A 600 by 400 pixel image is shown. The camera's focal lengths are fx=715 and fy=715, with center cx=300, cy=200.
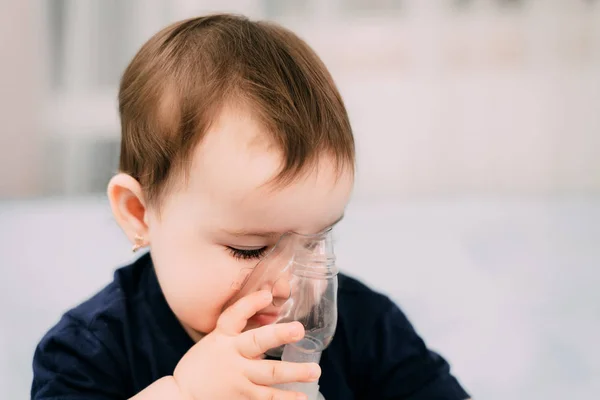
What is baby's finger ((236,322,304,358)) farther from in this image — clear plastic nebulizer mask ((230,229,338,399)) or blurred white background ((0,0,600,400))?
blurred white background ((0,0,600,400))

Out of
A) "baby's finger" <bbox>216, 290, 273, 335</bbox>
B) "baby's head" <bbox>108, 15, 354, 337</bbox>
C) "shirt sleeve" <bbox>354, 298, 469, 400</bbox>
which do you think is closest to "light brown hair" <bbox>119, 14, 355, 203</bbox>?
"baby's head" <bbox>108, 15, 354, 337</bbox>

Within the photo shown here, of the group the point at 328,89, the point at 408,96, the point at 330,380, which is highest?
the point at 328,89

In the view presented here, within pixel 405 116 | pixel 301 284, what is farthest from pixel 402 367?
pixel 405 116

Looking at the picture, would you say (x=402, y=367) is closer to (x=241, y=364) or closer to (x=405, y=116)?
(x=241, y=364)

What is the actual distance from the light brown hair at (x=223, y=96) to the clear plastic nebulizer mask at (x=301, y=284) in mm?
86

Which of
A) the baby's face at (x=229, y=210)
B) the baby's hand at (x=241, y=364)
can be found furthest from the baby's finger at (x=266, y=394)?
the baby's face at (x=229, y=210)

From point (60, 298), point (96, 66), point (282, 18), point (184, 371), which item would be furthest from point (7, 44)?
point (184, 371)

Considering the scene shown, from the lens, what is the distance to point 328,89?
29.6 inches

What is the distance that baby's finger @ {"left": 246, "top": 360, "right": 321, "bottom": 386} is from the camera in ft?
Result: 2.18

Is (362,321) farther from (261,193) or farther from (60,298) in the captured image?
(60,298)

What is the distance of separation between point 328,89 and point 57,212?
123cm

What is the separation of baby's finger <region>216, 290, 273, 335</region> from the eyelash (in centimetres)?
4

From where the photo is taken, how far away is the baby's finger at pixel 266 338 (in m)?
0.66

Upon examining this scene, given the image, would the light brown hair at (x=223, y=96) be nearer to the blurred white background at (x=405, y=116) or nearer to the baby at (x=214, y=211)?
the baby at (x=214, y=211)
